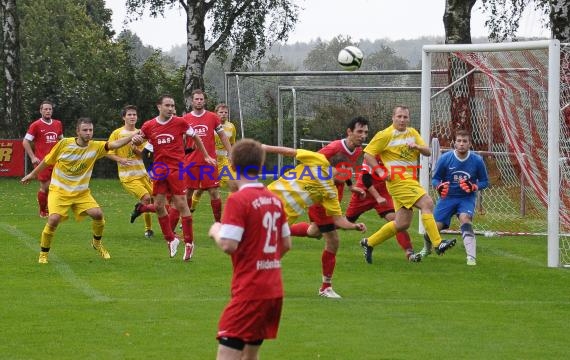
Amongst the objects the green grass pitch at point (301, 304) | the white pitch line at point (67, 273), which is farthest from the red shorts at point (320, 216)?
the white pitch line at point (67, 273)

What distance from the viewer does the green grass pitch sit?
28.1 feet

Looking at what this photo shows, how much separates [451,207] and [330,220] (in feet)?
10.9

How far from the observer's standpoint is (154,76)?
3578cm

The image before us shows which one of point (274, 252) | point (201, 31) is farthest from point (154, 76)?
point (274, 252)

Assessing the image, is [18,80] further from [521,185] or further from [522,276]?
[522,276]

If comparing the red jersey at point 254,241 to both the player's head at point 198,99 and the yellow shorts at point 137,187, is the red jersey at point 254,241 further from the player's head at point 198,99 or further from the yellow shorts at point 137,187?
the yellow shorts at point 137,187

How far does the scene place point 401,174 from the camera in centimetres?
1348

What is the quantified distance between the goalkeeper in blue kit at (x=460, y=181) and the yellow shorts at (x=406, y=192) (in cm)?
56

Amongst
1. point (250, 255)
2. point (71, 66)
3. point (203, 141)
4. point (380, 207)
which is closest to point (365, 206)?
point (380, 207)

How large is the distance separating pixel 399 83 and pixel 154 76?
8128 millimetres

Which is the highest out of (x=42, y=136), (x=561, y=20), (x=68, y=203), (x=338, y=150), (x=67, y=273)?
(x=561, y=20)

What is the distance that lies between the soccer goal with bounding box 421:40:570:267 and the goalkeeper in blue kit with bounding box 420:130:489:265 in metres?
0.90

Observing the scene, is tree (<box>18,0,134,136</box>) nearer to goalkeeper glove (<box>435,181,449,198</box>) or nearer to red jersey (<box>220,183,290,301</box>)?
goalkeeper glove (<box>435,181,449,198</box>)

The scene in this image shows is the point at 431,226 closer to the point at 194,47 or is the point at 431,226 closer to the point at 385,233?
the point at 385,233
